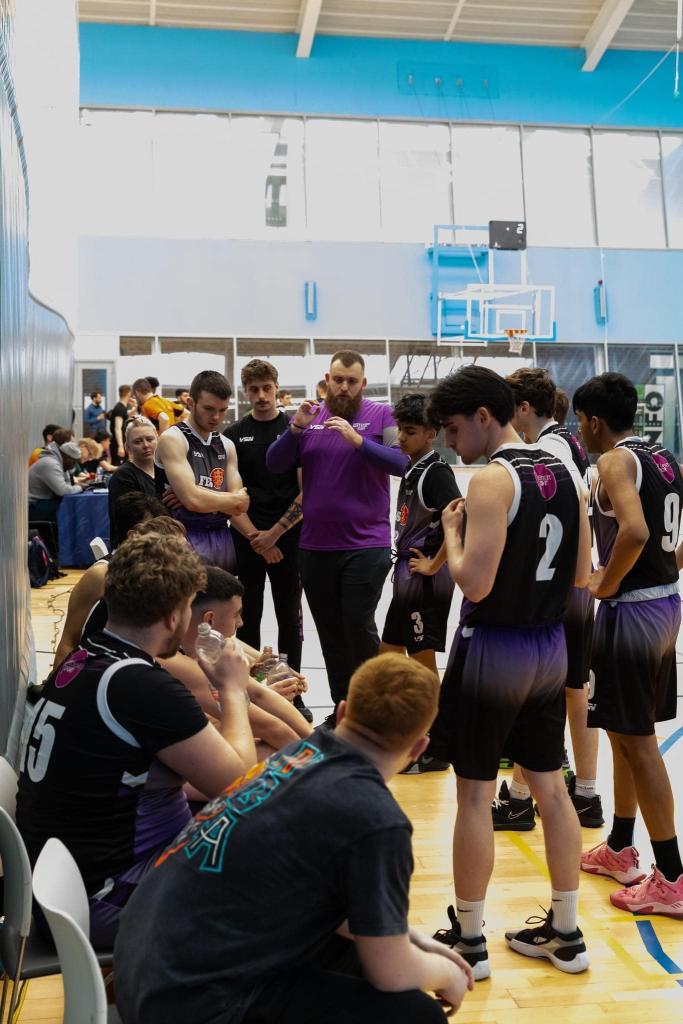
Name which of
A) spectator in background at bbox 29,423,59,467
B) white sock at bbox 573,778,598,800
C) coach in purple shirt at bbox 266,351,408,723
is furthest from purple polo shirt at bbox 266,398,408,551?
spectator in background at bbox 29,423,59,467

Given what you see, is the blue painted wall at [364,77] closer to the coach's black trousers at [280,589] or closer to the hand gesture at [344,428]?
the coach's black trousers at [280,589]

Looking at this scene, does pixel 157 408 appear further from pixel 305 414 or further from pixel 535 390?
pixel 535 390

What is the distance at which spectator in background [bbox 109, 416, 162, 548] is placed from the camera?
16.1 ft

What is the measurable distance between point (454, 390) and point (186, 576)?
3.31 feet

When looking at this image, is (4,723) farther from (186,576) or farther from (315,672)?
(315,672)

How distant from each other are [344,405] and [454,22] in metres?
16.4

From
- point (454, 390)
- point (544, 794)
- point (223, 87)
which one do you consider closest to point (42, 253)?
point (454, 390)

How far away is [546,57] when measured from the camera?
1945cm

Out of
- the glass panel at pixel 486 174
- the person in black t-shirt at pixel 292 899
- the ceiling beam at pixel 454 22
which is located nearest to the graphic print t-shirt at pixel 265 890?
the person in black t-shirt at pixel 292 899

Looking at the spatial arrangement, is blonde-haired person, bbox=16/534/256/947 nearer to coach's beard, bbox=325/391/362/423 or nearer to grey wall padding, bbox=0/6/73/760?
grey wall padding, bbox=0/6/73/760

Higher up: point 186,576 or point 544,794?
point 186,576

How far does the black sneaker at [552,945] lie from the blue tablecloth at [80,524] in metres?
8.87

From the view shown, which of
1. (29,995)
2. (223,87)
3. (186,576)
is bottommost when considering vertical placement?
(29,995)

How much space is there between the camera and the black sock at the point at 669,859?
10.9 feet
